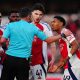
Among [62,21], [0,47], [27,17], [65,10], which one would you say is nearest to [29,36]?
[27,17]

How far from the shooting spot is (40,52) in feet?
33.0

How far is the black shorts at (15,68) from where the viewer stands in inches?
342

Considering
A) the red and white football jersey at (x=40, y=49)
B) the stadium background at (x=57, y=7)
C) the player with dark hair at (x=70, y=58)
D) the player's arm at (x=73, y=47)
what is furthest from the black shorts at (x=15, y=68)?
the stadium background at (x=57, y=7)

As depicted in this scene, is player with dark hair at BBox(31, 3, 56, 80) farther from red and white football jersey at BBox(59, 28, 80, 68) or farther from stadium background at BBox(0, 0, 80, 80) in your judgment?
stadium background at BBox(0, 0, 80, 80)

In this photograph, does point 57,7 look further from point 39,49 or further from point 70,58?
point 70,58

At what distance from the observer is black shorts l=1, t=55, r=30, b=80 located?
8695 mm

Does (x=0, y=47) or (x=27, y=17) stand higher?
(x=27, y=17)

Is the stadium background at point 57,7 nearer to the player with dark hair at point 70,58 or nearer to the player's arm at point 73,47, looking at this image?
the player with dark hair at point 70,58

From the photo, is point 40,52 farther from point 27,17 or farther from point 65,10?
point 65,10

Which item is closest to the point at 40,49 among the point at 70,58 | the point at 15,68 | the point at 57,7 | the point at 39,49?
the point at 39,49

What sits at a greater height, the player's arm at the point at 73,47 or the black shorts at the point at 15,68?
the player's arm at the point at 73,47

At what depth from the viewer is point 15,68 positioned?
8727mm

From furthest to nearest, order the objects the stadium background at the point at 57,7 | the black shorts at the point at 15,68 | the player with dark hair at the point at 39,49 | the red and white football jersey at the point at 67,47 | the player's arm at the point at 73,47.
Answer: the stadium background at the point at 57,7
the player with dark hair at the point at 39,49
the red and white football jersey at the point at 67,47
the player's arm at the point at 73,47
the black shorts at the point at 15,68

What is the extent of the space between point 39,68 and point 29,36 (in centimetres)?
158
